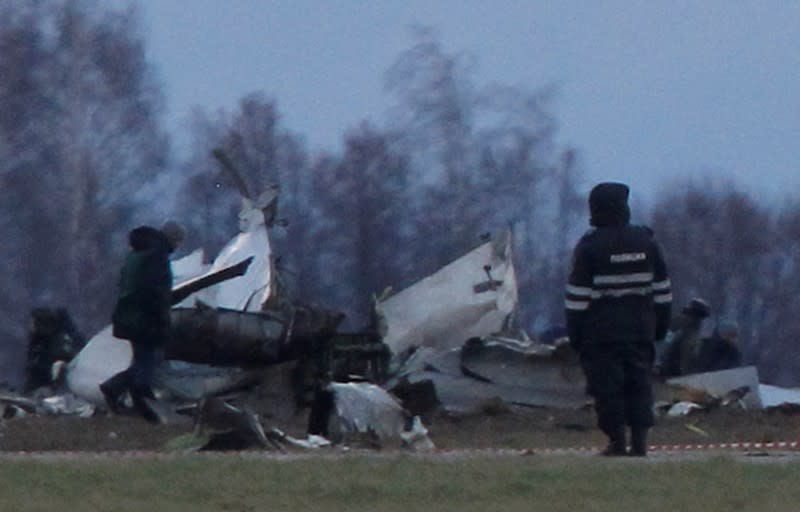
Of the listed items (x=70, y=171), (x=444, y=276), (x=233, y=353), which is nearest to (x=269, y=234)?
(x=444, y=276)

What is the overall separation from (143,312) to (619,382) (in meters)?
5.83

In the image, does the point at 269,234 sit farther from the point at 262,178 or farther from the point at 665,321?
the point at 262,178

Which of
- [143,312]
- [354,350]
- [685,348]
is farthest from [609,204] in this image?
[685,348]

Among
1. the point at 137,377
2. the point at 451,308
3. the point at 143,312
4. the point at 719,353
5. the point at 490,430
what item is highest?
the point at 451,308

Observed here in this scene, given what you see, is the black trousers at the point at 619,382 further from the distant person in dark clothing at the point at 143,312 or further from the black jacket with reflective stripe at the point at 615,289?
the distant person in dark clothing at the point at 143,312

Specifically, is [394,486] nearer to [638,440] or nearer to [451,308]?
[638,440]

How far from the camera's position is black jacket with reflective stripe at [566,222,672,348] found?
37.1 feet

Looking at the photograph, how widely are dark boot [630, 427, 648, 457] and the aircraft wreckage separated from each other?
5.35 meters

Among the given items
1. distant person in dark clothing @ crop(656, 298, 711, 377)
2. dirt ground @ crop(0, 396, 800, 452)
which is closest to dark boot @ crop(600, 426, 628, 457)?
dirt ground @ crop(0, 396, 800, 452)

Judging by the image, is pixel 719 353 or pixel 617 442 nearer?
pixel 617 442

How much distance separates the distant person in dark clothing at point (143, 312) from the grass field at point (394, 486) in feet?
21.4

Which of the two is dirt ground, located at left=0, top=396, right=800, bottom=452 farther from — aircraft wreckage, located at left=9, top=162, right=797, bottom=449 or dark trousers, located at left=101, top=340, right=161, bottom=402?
aircraft wreckage, located at left=9, top=162, right=797, bottom=449

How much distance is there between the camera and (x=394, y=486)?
337 inches

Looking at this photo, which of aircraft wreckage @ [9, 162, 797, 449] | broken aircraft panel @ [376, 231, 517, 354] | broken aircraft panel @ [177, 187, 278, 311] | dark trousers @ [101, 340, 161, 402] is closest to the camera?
dark trousers @ [101, 340, 161, 402]
